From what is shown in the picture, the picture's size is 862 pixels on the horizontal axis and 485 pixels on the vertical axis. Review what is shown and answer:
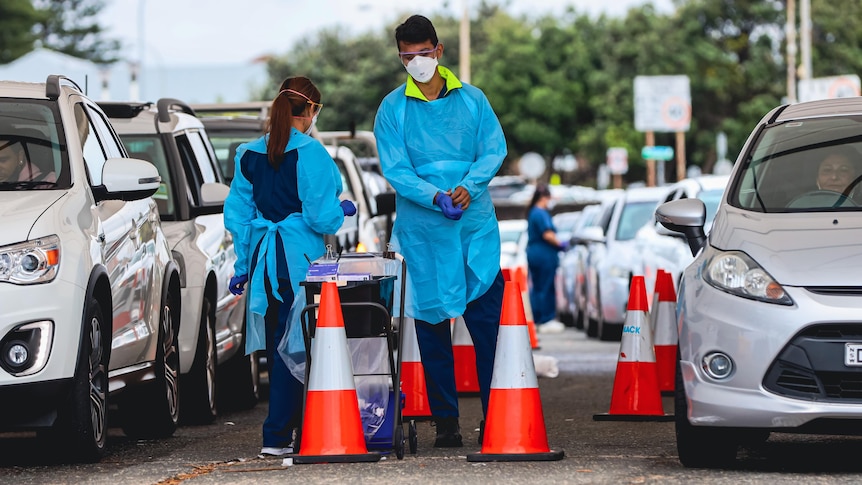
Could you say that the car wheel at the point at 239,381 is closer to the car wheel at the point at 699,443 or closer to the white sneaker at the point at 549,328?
the car wheel at the point at 699,443

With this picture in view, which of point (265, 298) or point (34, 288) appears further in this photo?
point (265, 298)

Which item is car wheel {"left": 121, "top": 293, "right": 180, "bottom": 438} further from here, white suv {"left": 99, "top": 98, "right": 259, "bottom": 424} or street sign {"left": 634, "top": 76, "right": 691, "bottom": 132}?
street sign {"left": 634, "top": 76, "right": 691, "bottom": 132}

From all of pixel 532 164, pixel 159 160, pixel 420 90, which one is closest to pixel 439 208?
pixel 420 90

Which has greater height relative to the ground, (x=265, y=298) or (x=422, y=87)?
(x=422, y=87)

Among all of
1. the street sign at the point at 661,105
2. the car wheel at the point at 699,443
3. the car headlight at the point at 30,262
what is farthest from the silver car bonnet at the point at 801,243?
the street sign at the point at 661,105

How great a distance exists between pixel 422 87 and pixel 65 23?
179ft

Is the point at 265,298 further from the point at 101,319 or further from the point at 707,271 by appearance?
the point at 707,271

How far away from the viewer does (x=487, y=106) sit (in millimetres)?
8992

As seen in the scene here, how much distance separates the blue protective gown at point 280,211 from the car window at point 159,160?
8.52 ft

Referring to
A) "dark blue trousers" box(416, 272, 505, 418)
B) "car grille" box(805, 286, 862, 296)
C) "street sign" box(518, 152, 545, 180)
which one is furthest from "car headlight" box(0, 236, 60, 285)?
"street sign" box(518, 152, 545, 180)

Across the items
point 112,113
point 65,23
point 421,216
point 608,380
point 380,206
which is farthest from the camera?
point 65,23

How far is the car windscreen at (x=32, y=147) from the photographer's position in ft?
27.9

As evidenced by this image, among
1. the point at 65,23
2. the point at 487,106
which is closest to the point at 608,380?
the point at 487,106

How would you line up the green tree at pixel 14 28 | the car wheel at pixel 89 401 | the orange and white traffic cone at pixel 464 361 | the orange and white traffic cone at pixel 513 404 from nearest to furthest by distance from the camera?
the orange and white traffic cone at pixel 513 404 < the car wheel at pixel 89 401 < the orange and white traffic cone at pixel 464 361 < the green tree at pixel 14 28
